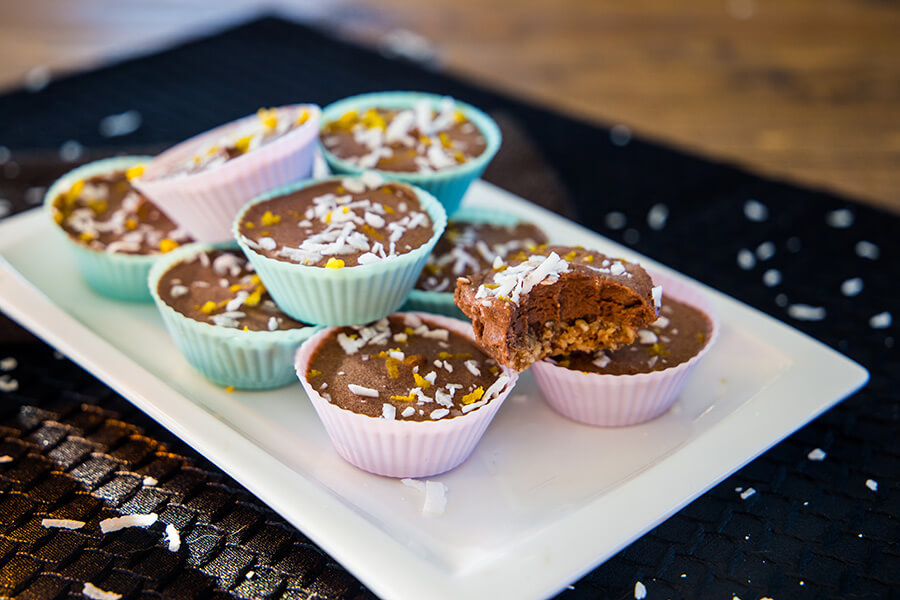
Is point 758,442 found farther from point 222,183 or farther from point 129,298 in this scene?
point 129,298

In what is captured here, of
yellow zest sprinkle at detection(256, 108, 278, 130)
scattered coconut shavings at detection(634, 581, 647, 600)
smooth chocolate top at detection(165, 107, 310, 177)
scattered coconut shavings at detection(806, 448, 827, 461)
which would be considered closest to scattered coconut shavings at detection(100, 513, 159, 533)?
smooth chocolate top at detection(165, 107, 310, 177)

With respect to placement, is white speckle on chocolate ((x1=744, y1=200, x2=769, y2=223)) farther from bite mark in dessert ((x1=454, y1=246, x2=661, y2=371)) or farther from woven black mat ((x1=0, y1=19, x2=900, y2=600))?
bite mark in dessert ((x1=454, y1=246, x2=661, y2=371))

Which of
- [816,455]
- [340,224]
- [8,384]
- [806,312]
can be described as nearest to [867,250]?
[806,312]

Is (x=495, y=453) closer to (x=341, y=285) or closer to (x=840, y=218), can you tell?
(x=341, y=285)

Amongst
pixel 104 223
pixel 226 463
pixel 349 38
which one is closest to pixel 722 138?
pixel 349 38

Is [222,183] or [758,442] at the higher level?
[222,183]

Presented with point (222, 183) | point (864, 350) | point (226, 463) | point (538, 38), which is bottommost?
point (538, 38)
